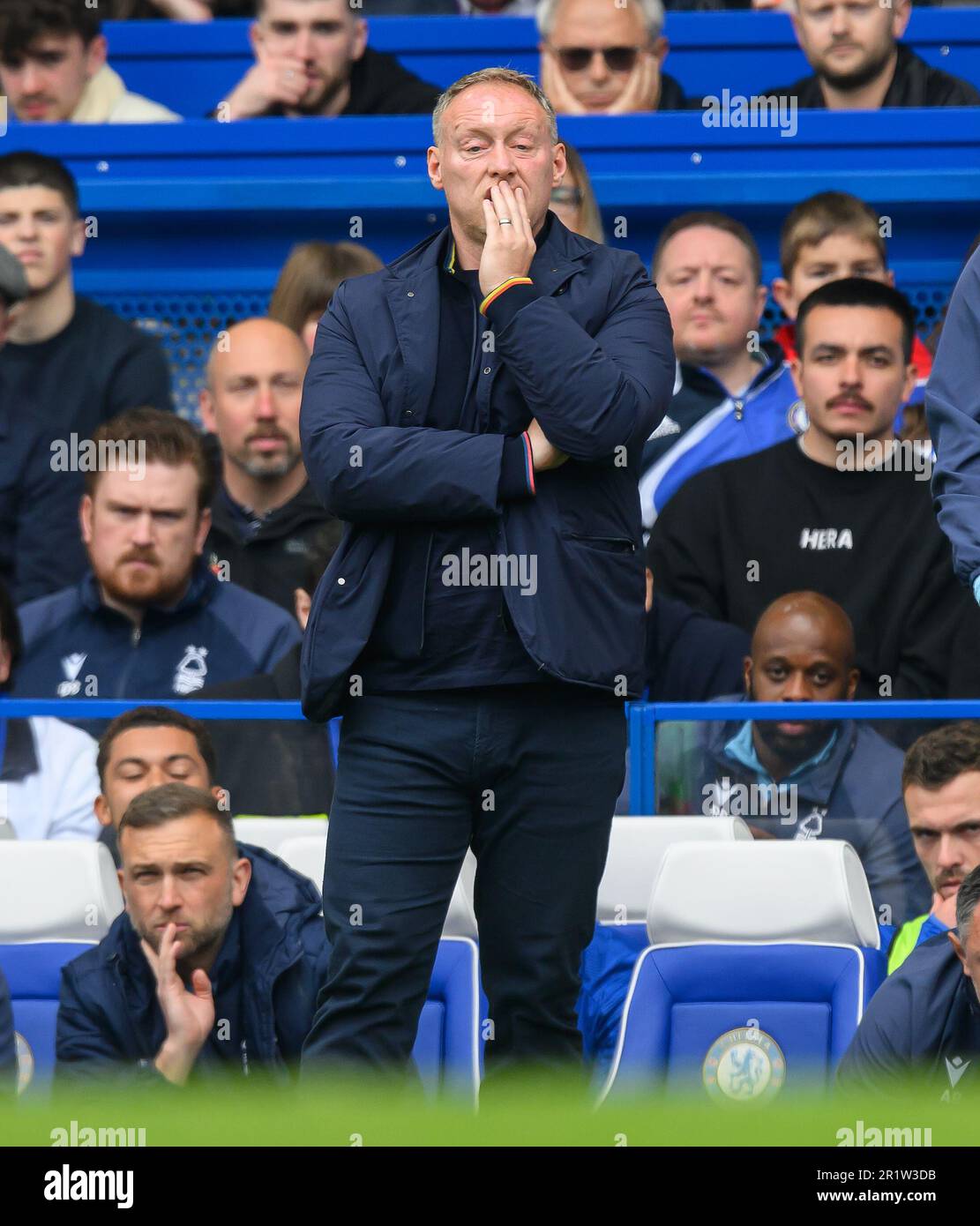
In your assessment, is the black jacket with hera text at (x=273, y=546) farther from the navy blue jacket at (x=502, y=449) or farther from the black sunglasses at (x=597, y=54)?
the navy blue jacket at (x=502, y=449)

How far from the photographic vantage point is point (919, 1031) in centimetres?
368

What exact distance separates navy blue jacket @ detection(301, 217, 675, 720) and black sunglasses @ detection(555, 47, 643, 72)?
3329mm

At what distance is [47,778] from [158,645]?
66 centimetres

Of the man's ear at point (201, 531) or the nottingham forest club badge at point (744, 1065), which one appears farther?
the man's ear at point (201, 531)

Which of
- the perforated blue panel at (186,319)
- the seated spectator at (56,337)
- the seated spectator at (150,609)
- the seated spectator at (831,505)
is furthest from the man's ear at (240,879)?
the perforated blue panel at (186,319)

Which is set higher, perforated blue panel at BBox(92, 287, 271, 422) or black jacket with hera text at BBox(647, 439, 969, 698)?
perforated blue panel at BBox(92, 287, 271, 422)

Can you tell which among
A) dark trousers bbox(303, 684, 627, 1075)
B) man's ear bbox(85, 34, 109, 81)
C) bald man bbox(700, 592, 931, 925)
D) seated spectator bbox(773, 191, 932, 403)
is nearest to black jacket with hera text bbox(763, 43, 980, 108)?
seated spectator bbox(773, 191, 932, 403)

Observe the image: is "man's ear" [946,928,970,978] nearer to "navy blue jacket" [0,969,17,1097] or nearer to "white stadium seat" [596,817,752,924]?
"white stadium seat" [596,817,752,924]

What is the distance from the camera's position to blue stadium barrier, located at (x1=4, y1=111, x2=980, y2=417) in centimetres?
648

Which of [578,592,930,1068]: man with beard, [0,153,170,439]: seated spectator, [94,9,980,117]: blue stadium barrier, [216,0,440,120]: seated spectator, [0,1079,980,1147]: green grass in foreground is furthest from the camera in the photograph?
[94,9,980,117]: blue stadium barrier

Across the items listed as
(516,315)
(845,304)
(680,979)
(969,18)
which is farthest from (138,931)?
(969,18)

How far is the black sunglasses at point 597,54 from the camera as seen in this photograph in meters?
6.54

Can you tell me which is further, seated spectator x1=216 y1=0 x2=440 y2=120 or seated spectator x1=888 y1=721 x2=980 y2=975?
seated spectator x1=216 y1=0 x2=440 y2=120

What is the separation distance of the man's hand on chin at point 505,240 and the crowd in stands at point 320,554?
0.48 meters
